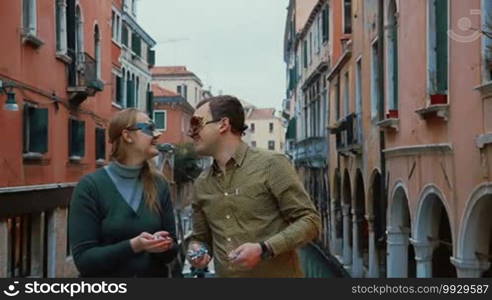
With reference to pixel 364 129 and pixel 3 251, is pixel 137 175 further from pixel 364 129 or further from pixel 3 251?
pixel 364 129

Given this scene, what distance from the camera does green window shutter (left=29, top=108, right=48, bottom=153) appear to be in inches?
462

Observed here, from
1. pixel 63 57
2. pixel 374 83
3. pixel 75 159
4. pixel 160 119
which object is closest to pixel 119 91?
pixel 75 159

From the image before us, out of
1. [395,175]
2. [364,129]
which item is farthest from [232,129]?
[364,129]

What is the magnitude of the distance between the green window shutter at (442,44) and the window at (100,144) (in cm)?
1021

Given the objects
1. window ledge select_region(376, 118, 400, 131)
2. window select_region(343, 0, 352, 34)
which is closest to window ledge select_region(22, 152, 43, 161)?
window ledge select_region(376, 118, 400, 131)

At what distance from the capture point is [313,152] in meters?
24.0

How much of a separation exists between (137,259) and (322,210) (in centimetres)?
2057

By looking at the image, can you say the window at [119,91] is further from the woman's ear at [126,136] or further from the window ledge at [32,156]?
the woman's ear at [126,136]

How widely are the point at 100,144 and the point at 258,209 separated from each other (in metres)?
15.1

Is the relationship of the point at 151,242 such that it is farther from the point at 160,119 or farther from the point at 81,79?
the point at 160,119

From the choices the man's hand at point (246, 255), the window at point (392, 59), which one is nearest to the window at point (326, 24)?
the window at point (392, 59)

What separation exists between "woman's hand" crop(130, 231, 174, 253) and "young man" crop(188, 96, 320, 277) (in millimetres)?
113

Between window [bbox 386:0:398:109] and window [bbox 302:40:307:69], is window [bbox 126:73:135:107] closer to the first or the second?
window [bbox 302:40:307:69]

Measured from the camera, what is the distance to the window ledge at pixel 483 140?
6.45 m
